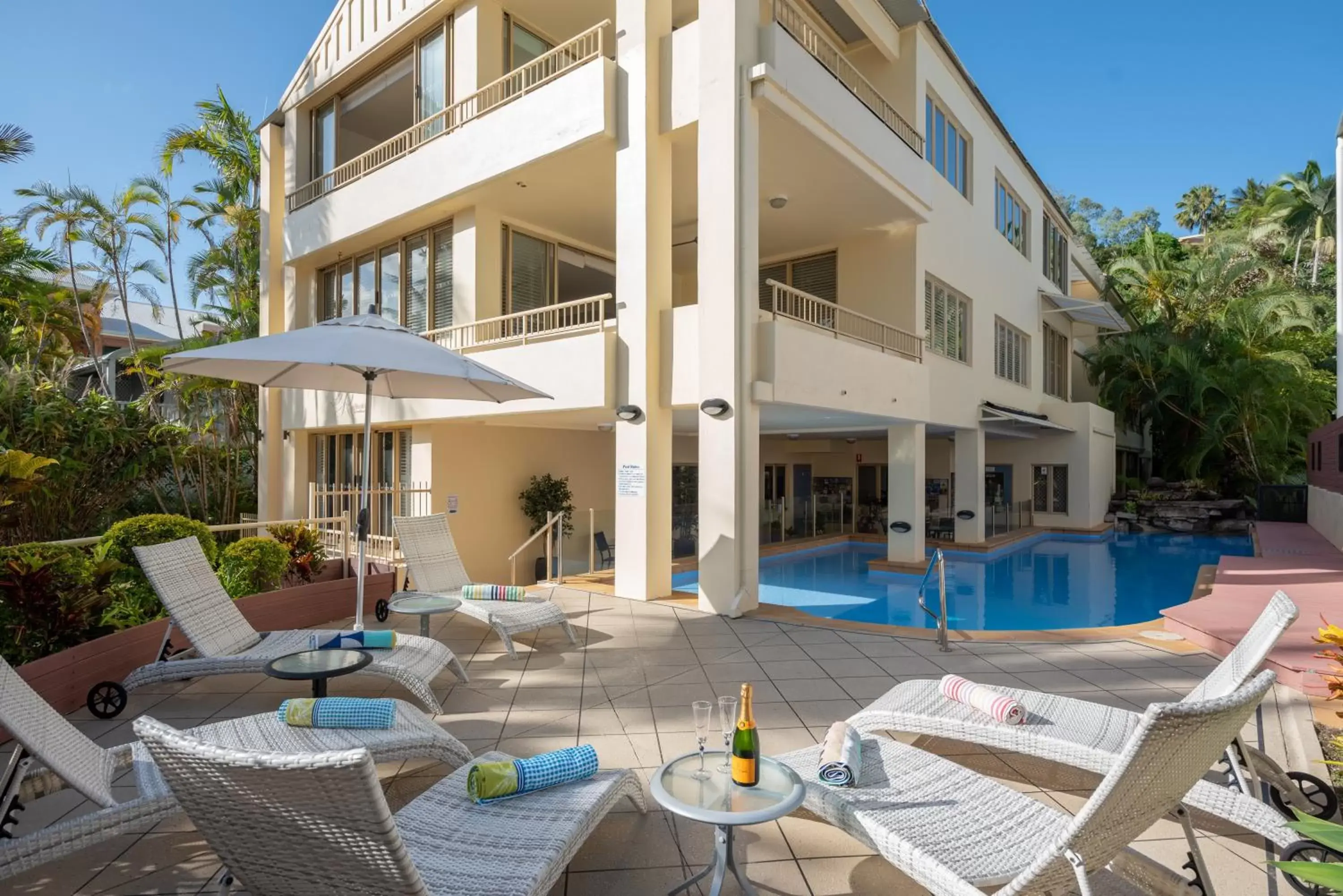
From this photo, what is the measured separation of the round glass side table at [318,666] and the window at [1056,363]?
21.8m

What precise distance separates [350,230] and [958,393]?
40.6 ft

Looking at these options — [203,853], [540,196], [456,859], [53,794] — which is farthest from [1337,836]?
[540,196]

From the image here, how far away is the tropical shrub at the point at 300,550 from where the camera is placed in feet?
26.6

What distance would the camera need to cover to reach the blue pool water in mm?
11039

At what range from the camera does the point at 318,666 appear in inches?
169

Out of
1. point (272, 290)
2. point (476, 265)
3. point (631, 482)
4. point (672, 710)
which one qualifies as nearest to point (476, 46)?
point (476, 265)

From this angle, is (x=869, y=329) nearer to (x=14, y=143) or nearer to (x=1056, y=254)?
(x=1056, y=254)

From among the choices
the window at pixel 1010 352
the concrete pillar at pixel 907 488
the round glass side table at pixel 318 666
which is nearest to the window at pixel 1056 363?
the window at pixel 1010 352

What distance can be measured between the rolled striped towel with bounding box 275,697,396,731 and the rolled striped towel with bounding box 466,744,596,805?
2.34 ft

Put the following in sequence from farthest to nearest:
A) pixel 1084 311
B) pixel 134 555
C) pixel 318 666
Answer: pixel 1084 311, pixel 134 555, pixel 318 666

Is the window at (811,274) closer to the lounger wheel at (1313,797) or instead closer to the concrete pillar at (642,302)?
the concrete pillar at (642,302)

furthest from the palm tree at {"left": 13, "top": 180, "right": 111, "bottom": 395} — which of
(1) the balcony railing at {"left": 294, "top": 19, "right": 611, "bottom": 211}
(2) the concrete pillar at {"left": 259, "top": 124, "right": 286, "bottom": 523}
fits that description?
(1) the balcony railing at {"left": 294, "top": 19, "right": 611, "bottom": 211}

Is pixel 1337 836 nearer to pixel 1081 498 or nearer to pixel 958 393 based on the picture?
pixel 958 393

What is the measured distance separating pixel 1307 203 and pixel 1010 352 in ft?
70.0
